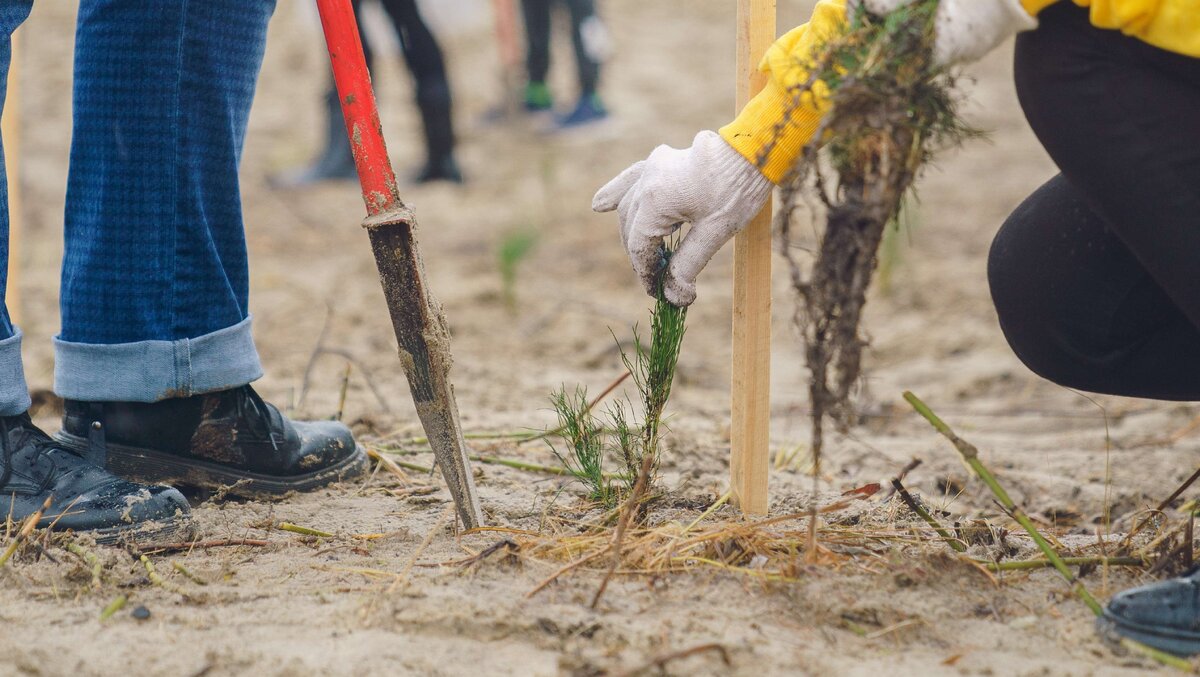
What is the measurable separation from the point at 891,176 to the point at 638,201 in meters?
0.38

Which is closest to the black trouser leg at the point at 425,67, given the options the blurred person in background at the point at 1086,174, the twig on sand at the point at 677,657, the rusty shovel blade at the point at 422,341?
the rusty shovel blade at the point at 422,341

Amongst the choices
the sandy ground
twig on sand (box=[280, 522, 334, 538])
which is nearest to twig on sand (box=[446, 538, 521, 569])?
the sandy ground

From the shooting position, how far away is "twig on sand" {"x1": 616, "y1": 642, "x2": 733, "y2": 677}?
1.21 metres

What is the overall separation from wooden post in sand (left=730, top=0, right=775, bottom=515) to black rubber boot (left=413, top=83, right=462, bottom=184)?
3.99m

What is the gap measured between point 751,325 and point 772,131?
1.06ft

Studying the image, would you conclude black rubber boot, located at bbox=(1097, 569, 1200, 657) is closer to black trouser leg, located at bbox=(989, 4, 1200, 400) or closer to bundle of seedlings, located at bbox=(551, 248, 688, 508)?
black trouser leg, located at bbox=(989, 4, 1200, 400)

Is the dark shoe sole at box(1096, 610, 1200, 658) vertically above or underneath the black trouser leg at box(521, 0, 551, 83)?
underneath

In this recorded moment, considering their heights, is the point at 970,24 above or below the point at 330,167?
above

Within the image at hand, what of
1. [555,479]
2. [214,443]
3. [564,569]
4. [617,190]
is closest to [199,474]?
[214,443]

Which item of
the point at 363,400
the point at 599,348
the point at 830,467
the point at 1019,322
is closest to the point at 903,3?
the point at 1019,322

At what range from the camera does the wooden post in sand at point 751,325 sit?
156cm

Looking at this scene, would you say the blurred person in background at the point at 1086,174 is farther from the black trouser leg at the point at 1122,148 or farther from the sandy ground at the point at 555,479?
the sandy ground at the point at 555,479

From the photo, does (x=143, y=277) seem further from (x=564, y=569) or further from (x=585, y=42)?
(x=585, y=42)

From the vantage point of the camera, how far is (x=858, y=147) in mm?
1314
